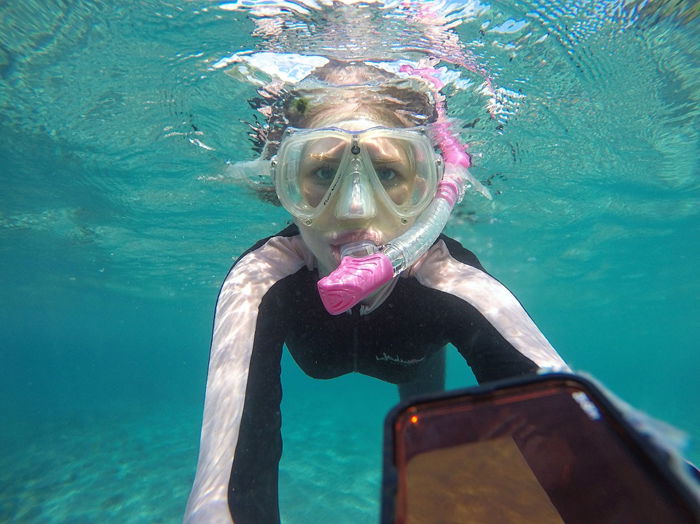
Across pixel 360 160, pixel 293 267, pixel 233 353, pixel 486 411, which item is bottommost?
pixel 233 353

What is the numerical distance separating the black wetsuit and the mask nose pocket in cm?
75

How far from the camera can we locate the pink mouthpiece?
7.04 ft

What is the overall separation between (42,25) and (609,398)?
893 cm

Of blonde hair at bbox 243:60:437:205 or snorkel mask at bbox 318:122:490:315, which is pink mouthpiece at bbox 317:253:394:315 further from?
blonde hair at bbox 243:60:437:205

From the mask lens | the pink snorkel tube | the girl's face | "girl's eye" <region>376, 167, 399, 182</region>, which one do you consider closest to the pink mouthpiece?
the pink snorkel tube

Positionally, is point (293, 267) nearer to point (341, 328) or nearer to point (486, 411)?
point (341, 328)

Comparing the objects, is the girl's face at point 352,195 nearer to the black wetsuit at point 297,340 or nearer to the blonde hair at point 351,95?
the black wetsuit at point 297,340

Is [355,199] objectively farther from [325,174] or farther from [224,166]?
[224,166]

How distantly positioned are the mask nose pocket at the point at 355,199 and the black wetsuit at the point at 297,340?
0.75m

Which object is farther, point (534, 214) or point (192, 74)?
point (534, 214)

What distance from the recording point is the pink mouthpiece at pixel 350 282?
215cm

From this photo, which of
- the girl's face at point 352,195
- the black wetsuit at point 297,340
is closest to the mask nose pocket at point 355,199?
the girl's face at point 352,195

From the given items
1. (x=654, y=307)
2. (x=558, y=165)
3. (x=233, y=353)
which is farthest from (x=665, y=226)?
(x=654, y=307)

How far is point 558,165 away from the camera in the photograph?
11.9 meters
